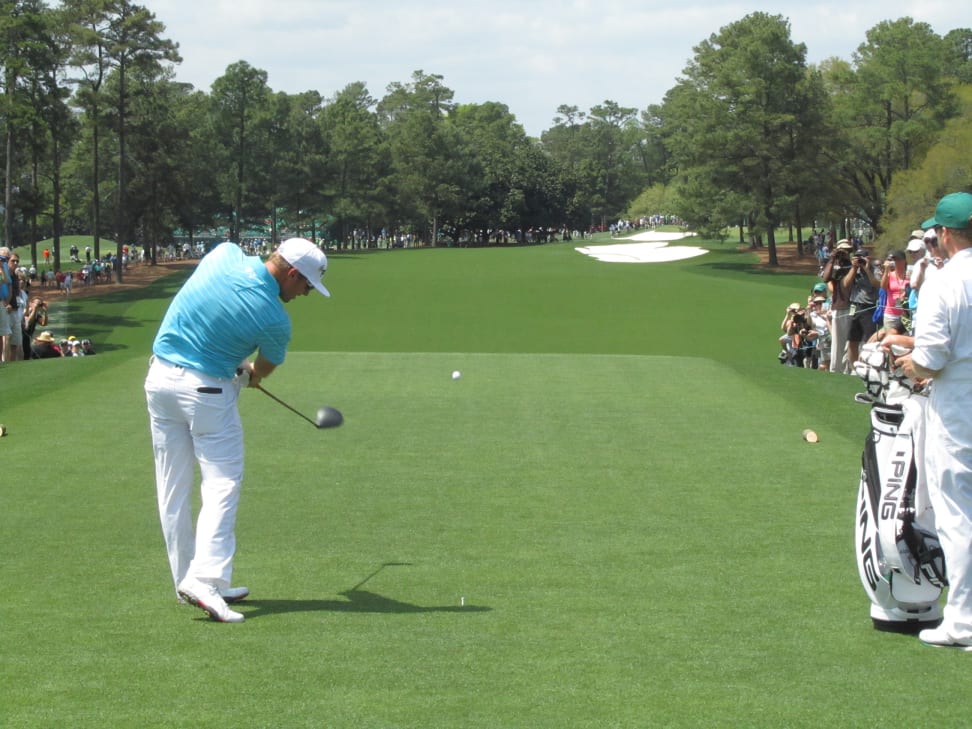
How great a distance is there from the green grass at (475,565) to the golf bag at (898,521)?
0.58 feet

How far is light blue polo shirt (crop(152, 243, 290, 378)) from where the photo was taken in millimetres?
5891

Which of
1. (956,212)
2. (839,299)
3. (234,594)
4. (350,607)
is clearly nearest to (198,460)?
(234,594)

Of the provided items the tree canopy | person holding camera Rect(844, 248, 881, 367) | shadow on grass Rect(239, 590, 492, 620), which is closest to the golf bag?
shadow on grass Rect(239, 590, 492, 620)

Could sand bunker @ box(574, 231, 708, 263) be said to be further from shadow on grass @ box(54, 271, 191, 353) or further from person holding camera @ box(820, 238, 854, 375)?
person holding camera @ box(820, 238, 854, 375)

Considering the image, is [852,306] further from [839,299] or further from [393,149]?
[393,149]

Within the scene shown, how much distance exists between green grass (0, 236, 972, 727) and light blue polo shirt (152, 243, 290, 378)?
125 cm

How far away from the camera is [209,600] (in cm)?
569

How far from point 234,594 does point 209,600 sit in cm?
36

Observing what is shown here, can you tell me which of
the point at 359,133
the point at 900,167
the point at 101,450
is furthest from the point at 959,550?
the point at 359,133

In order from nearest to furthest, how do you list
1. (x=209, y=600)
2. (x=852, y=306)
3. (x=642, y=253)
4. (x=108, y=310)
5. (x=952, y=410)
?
(x=952, y=410) < (x=209, y=600) < (x=852, y=306) < (x=108, y=310) < (x=642, y=253)

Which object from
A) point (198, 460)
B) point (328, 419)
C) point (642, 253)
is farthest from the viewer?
point (642, 253)

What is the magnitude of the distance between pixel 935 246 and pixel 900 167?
200ft

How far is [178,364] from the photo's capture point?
5926mm

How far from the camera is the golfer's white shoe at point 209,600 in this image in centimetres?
566
